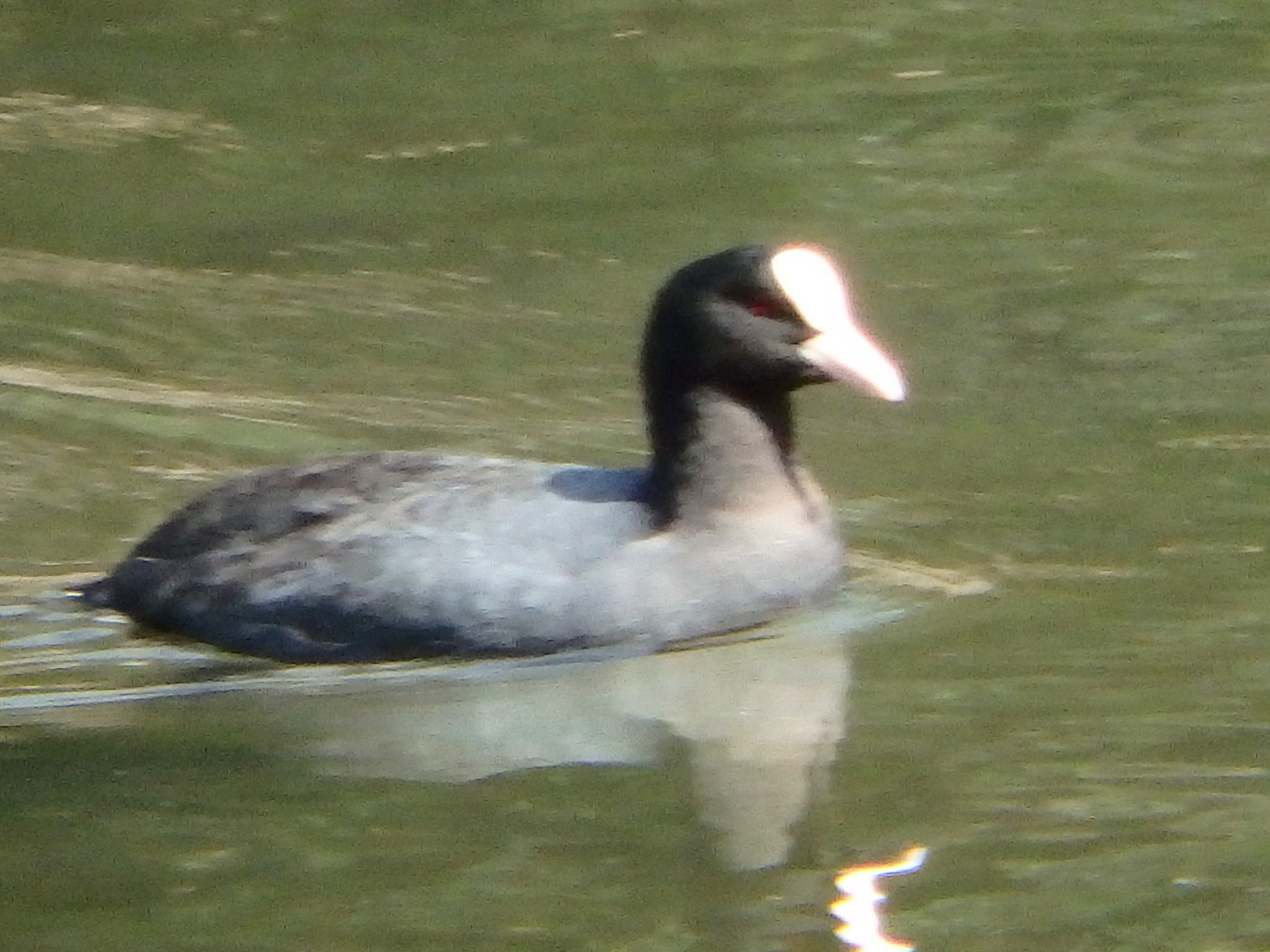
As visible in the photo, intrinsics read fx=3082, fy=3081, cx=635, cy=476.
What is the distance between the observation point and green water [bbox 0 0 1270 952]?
17.4ft

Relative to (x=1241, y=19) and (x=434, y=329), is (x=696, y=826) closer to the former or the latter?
(x=434, y=329)

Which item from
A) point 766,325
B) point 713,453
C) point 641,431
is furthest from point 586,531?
point 641,431

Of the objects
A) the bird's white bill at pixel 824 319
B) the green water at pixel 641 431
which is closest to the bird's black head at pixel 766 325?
the bird's white bill at pixel 824 319

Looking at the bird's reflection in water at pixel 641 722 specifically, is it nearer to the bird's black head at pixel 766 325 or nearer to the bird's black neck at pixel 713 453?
the bird's black neck at pixel 713 453

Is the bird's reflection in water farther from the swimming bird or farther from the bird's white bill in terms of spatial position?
the bird's white bill

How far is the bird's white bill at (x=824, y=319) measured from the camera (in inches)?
263

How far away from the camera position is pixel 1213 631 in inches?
259

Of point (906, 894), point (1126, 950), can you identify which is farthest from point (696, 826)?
point (1126, 950)

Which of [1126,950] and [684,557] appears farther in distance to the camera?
[684,557]

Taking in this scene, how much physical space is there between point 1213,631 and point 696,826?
1.53m

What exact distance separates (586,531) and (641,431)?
5.27 feet

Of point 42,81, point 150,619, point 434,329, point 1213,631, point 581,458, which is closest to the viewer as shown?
point 1213,631

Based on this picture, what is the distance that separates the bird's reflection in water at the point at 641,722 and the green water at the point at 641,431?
1 centimetres

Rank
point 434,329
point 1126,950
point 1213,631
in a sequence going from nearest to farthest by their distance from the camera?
point 1126,950
point 1213,631
point 434,329
